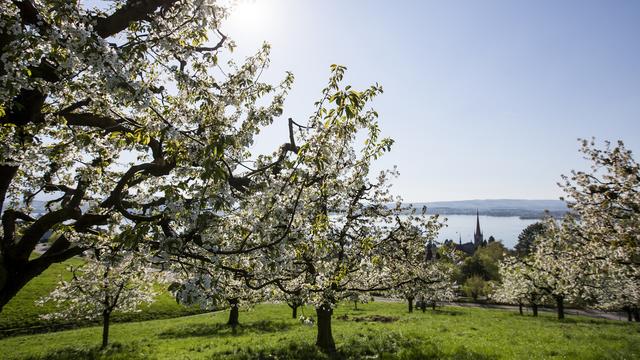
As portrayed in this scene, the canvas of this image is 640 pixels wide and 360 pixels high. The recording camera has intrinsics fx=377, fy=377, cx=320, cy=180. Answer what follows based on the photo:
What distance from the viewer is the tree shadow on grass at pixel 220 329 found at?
30.6 m

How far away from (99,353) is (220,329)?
1181 cm

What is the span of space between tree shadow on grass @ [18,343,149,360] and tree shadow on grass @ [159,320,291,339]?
19.1 ft

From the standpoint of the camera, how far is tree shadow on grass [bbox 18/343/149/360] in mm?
21144

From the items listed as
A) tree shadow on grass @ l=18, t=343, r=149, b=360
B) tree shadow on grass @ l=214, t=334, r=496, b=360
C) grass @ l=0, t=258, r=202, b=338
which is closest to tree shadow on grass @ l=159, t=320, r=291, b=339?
grass @ l=0, t=258, r=202, b=338

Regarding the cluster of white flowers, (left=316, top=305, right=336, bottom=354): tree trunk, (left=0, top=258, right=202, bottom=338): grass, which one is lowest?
(left=0, top=258, right=202, bottom=338): grass

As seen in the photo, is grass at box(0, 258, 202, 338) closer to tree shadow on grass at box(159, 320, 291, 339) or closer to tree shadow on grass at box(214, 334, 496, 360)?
tree shadow on grass at box(159, 320, 291, 339)

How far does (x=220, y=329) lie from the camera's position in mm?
33188

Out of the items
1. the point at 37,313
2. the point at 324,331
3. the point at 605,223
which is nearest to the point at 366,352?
the point at 324,331

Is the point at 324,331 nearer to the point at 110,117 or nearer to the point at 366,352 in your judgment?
the point at 366,352

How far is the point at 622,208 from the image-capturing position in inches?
658

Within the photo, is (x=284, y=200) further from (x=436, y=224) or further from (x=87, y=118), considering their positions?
(x=436, y=224)

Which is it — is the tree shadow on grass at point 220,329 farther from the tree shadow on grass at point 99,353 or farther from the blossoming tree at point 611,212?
the blossoming tree at point 611,212

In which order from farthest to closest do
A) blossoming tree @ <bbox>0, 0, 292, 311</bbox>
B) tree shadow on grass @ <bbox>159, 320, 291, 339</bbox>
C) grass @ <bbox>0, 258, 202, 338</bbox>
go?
grass @ <bbox>0, 258, 202, 338</bbox> < tree shadow on grass @ <bbox>159, 320, 291, 339</bbox> < blossoming tree @ <bbox>0, 0, 292, 311</bbox>

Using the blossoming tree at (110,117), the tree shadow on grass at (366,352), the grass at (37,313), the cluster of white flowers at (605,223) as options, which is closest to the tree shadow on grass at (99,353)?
the tree shadow on grass at (366,352)
